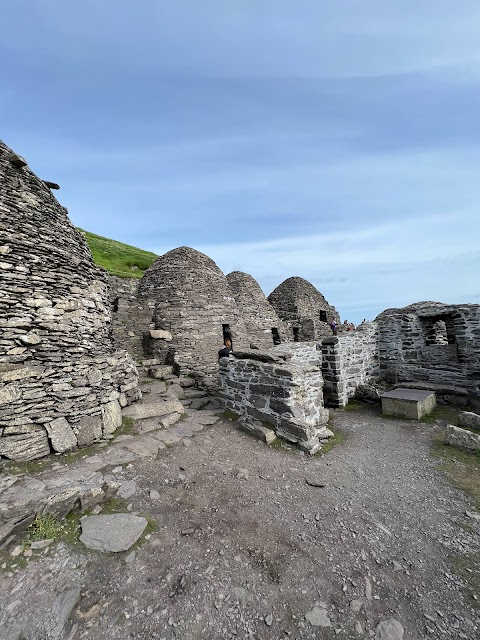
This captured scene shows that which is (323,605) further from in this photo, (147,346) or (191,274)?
(191,274)

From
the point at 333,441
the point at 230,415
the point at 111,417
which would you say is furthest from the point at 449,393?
the point at 111,417

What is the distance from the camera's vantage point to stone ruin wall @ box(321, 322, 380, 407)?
33.8 ft

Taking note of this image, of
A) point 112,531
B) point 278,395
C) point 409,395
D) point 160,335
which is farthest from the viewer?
point 160,335

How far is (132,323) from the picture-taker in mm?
12453

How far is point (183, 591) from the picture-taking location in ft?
8.95

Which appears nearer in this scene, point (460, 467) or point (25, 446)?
point (25, 446)

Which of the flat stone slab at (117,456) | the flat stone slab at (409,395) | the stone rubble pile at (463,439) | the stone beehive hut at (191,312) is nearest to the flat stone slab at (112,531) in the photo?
the flat stone slab at (117,456)

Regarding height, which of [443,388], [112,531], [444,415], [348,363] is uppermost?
[348,363]

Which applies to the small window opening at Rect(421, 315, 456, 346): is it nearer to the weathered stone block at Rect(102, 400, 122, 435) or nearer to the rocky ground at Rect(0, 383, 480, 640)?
the rocky ground at Rect(0, 383, 480, 640)

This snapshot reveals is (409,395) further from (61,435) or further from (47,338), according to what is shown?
(47,338)

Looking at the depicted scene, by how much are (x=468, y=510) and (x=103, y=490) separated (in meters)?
5.47

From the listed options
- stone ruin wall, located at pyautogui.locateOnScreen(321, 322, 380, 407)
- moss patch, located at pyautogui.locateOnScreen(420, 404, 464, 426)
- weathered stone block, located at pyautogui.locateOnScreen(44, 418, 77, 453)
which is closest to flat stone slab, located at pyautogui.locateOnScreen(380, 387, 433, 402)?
moss patch, located at pyautogui.locateOnScreen(420, 404, 464, 426)

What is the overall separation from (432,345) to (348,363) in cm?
379

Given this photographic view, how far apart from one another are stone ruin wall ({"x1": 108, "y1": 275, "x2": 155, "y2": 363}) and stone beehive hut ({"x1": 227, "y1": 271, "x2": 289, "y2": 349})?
696 centimetres
